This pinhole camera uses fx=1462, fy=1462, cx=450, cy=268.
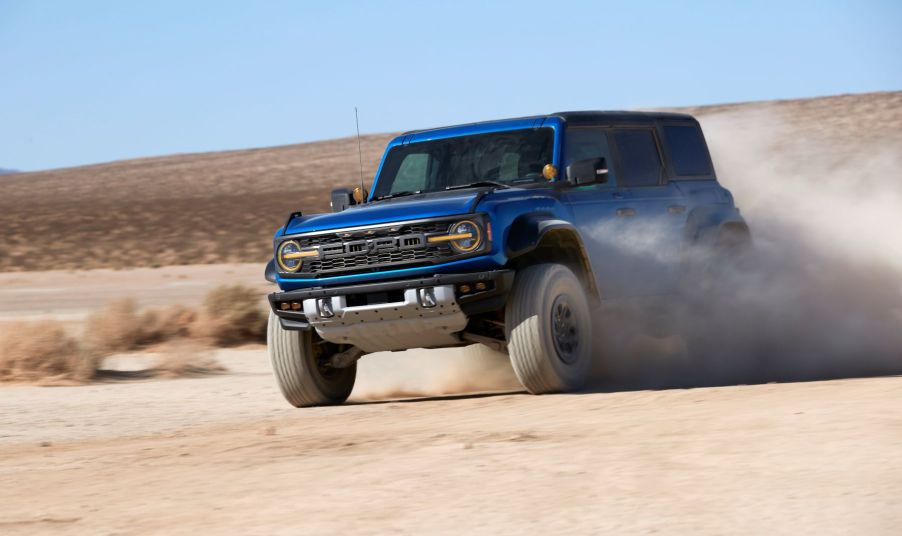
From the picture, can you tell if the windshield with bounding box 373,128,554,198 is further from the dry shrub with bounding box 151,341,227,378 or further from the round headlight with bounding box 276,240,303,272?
the dry shrub with bounding box 151,341,227,378

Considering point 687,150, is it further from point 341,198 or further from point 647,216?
point 341,198

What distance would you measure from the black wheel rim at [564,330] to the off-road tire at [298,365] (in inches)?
72.2

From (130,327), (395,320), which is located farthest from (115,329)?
(395,320)

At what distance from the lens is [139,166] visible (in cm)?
9262

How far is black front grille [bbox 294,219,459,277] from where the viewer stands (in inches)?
383

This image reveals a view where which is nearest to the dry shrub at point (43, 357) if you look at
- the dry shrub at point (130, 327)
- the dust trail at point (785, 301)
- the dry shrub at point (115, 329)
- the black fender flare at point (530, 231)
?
the dry shrub at point (130, 327)

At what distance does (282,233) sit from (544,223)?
1.87 m

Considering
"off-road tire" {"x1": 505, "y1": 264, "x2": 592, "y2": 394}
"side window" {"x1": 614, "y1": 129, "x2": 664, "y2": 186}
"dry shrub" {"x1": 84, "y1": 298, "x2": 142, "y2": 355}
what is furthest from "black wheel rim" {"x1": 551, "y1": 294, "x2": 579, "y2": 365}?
"dry shrub" {"x1": 84, "y1": 298, "x2": 142, "y2": 355}

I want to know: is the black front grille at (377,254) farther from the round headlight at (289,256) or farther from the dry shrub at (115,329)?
the dry shrub at (115,329)

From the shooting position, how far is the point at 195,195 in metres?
67.8

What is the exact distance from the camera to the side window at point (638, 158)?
37.4 feet

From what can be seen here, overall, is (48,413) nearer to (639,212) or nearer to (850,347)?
(639,212)

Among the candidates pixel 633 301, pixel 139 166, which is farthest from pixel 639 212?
pixel 139 166

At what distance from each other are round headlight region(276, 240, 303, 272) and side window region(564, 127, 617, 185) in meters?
2.08
